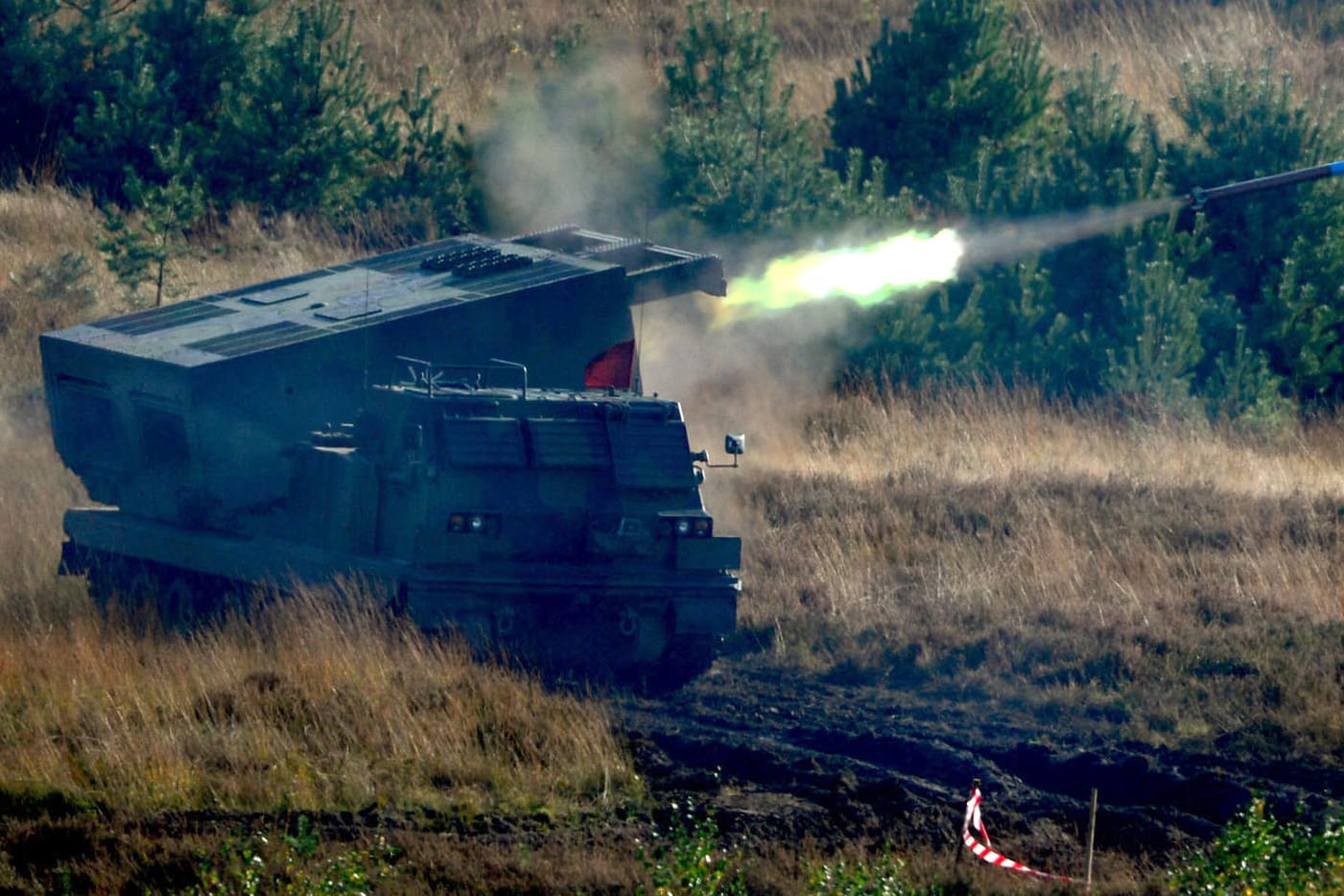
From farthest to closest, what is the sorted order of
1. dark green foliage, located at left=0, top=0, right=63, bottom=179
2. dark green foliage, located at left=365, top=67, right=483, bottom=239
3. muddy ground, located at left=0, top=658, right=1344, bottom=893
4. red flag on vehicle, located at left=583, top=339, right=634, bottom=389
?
dark green foliage, located at left=0, top=0, right=63, bottom=179, dark green foliage, located at left=365, top=67, right=483, bottom=239, red flag on vehicle, located at left=583, top=339, right=634, bottom=389, muddy ground, located at left=0, top=658, right=1344, bottom=893

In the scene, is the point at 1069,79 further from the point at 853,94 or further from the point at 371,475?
the point at 371,475

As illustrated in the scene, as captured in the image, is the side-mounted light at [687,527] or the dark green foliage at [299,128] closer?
the side-mounted light at [687,527]

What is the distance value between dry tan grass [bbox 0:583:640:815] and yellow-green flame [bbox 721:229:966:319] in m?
8.74

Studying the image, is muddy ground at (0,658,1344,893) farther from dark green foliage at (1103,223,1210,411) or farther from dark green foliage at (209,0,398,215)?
dark green foliage at (209,0,398,215)

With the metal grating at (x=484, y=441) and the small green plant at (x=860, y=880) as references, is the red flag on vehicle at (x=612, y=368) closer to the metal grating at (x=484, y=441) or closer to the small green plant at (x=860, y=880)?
the metal grating at (x=484, y=441)

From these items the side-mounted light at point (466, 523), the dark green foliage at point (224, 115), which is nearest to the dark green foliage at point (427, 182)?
the dark green foliage at point (224, 115)

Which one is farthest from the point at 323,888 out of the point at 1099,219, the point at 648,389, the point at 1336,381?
the point at 1336,381

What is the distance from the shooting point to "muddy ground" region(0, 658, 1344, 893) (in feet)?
23.7

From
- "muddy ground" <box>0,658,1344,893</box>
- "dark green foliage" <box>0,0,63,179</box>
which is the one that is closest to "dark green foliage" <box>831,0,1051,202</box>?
"dark green foliage" <box>0,0,63,179</box>

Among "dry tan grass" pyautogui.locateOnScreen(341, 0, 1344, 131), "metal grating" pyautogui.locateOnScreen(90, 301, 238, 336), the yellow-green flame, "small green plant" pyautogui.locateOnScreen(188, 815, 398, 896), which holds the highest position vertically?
"dry tan grass" pyautogui.locateOnScreen(341, 0, 1344, 131)

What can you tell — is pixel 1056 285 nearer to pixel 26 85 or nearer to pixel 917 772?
pixel 917 772

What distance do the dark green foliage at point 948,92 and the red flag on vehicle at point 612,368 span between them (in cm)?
898

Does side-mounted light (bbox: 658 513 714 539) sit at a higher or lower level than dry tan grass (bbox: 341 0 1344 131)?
lower

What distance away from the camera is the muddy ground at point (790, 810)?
723cm
